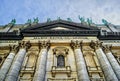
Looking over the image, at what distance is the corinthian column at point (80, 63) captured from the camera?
A: 1877 cm

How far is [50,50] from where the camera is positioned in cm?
2414

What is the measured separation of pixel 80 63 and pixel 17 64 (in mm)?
7664

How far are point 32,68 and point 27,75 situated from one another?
1.23 metres

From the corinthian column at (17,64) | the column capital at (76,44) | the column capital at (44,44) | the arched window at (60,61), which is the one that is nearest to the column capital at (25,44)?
the corinthian column at (17,64)

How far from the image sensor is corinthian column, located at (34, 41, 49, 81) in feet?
61.3

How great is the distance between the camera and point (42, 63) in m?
20.6

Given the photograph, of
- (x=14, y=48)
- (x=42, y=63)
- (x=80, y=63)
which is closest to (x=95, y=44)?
(x=80, y=63)

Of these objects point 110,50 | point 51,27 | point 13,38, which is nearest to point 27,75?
point 13,38

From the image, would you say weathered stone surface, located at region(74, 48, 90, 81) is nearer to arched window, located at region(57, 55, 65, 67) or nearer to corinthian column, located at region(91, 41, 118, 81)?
arched window, located at region(57, 55, 65, 67)

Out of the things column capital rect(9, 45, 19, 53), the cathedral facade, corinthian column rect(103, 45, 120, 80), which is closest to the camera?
the cathedral facade

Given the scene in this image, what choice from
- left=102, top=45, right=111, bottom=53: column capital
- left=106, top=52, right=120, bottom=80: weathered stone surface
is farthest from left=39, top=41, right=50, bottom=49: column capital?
left=106, top=52, right=120, bottom=80: weathered stone surface

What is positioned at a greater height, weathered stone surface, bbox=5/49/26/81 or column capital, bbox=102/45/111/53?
column capital, bbox=102/45/111/53

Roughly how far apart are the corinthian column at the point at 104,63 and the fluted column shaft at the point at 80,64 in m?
2.24

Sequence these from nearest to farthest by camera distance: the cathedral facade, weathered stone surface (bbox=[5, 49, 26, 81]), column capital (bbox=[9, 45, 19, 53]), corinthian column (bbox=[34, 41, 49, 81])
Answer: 1. weathered stone surface (bbox=[5, 49, 26, 81])
2. corinthian column (bbox=[34, 41, 49, 81])
3. the cathedral facade
4. column capital (bbox=[9, 45, 19, 53])
